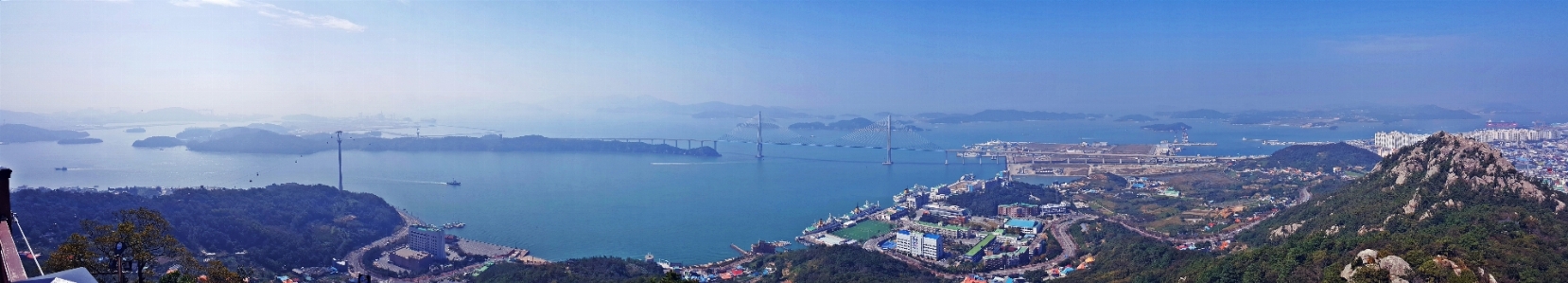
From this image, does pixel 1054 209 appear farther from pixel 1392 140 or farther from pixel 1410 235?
pixel 1392 140

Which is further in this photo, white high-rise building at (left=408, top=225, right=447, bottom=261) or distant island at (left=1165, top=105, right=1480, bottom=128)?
distant island at (left=1165, top=105, right=1480, bottom=128)

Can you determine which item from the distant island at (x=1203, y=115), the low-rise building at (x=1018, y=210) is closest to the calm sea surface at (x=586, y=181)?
the low-rise building at (x=1018, y=210)

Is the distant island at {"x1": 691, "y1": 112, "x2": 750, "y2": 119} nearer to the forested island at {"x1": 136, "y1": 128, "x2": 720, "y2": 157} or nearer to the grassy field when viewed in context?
the forested island at {"x1": 136, "y1": 128, "x2": 720, "y2": 157}

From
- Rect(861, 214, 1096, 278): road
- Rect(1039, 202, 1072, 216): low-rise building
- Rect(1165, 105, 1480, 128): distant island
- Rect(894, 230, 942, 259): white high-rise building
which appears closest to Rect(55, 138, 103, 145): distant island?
Rect(861, 214, 1096, 278): road

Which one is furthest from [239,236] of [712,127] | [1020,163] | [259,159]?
[712,127]

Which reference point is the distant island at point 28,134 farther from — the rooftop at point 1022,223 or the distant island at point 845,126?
the distant island at point 845,126

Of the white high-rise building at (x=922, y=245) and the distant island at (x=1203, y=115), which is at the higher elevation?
the distant island at (x=1203, y=115)
